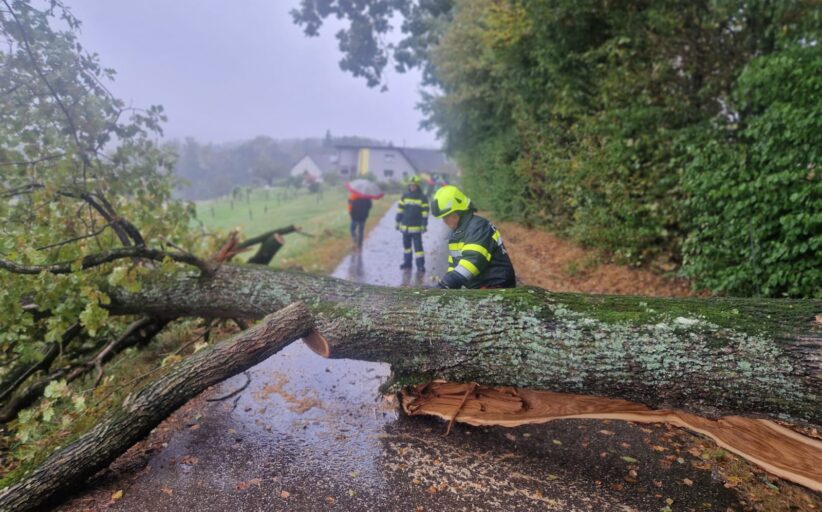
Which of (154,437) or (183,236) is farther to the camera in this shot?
(183,236)

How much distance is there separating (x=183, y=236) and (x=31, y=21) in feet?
8.90

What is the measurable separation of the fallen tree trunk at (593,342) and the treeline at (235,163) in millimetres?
64191

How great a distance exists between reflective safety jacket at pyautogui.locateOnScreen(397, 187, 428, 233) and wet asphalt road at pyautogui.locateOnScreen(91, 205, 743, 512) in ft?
15.3

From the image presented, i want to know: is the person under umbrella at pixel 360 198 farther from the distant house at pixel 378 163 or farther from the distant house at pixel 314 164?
the distant house at pixel 314 164

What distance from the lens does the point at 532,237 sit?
11562mm

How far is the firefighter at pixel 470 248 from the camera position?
3.75m

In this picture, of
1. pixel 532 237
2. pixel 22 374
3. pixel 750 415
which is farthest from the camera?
pixel 532 237

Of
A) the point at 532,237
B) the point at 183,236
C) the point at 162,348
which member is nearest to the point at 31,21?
the point at 183,236

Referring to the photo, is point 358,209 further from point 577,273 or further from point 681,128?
point 681,128

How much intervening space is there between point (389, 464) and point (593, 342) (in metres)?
1.55

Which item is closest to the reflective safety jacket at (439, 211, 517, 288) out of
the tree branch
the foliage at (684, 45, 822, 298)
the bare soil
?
the foliage at (684, 45, 822, 298)

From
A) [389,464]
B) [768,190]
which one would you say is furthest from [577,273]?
[389,464]

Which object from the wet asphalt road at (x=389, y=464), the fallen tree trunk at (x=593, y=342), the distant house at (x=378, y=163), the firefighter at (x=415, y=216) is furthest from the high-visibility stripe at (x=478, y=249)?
the distant house at (x=378, y=163)

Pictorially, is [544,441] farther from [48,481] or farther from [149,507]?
[48,481]
